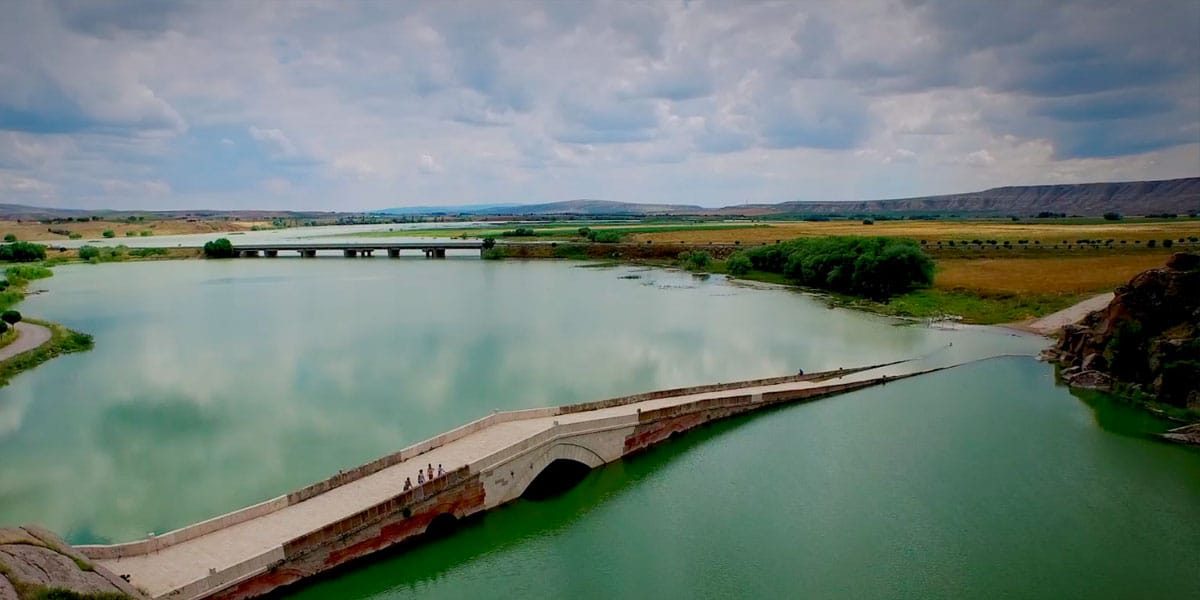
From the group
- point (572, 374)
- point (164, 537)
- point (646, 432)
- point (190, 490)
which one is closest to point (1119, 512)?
point (646, 432)

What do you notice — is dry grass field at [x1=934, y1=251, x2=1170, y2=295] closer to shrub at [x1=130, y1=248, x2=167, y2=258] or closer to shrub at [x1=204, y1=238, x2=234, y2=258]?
shrub at [x1=204, y1=238, x2=234, y2=258]

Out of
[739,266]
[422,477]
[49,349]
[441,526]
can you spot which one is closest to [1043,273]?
[739,266]

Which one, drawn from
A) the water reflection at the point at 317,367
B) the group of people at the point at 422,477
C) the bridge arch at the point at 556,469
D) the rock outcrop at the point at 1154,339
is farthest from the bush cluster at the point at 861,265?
the group of people at the point at 422,477

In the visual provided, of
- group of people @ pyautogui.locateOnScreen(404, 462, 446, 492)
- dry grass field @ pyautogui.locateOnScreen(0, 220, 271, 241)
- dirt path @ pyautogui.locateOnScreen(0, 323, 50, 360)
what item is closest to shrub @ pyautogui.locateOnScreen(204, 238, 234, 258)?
dry grass field @ pyautogui.locateOnScreen(0, 220, 271, 241)

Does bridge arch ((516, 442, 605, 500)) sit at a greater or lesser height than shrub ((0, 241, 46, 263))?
lesser

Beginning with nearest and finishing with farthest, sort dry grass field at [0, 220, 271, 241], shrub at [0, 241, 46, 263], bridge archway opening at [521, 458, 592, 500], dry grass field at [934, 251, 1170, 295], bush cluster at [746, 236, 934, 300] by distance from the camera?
1. bridge archway opening at [521, 458, 592, 500]
2. dry grass field at [934, 251, 1170, 295]
3. bush cluster at [746, 236, 934, 300]
4. shrub at [0, 241, 46, 263]
5. dry grass field at [0, 220, 271, 241]

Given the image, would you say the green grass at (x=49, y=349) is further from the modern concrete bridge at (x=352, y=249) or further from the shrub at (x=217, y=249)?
the modern concrete bridge at (x=352, y=249)
